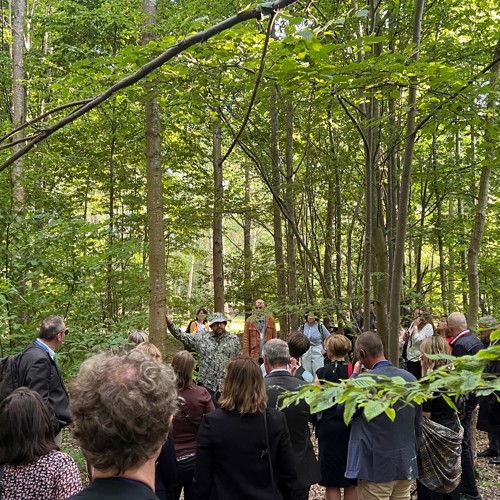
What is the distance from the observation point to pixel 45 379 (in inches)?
154

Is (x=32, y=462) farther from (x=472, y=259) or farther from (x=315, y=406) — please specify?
(x=472, y=259)

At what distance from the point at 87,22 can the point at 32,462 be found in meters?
10.5

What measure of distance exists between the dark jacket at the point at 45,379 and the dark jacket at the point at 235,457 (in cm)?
164

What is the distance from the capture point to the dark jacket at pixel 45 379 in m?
3.86

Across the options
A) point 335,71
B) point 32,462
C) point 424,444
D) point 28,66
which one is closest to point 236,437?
point 32,462

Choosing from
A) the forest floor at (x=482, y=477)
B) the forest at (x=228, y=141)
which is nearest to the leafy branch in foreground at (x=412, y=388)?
the forest at (x=228, y=141)

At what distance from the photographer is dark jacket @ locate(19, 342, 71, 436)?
12.7 feet

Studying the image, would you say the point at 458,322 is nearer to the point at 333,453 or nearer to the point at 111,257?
the point at 333,453

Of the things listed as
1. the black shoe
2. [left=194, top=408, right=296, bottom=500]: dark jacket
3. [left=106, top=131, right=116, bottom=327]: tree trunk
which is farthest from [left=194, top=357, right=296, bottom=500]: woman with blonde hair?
the black shoe

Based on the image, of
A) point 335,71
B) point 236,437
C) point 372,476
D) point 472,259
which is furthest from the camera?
point 472,259

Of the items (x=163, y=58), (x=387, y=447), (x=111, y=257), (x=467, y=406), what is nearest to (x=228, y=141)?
(x=111, y=257)

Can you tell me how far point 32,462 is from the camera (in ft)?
7.58

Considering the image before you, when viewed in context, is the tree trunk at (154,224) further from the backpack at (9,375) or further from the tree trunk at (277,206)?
the tree trunk at (277,206)

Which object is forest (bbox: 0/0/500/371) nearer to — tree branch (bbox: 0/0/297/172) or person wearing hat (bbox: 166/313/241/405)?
tree branch (bbox: 0/0/297/172)
